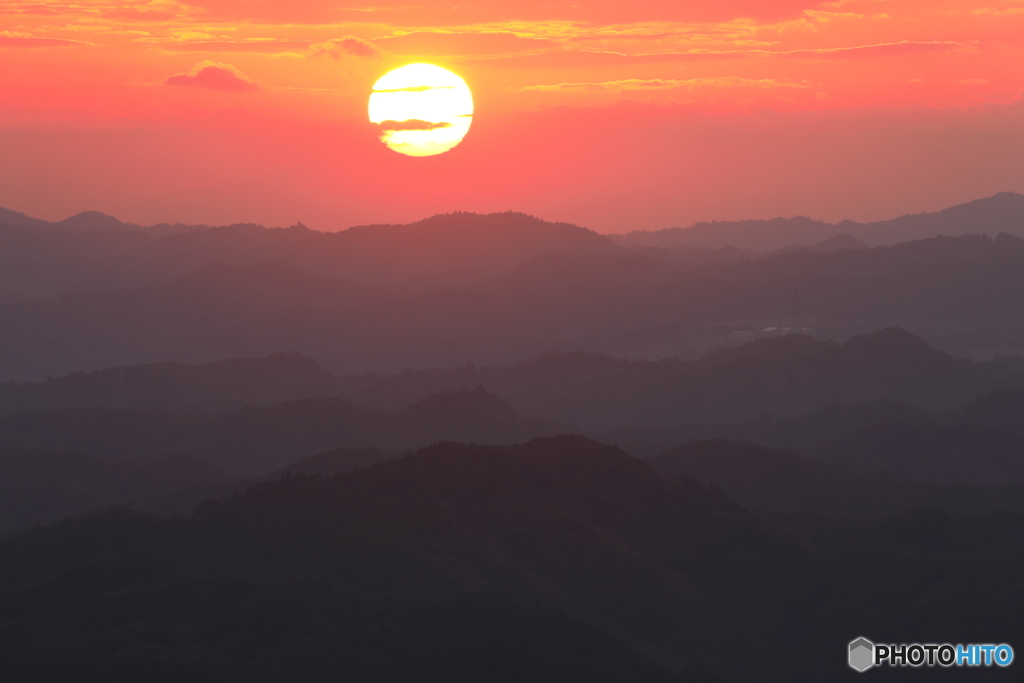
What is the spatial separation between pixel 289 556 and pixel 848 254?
13828 cm

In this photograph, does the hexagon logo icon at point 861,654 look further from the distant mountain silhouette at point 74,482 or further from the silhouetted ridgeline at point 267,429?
the silhouetted ridgeline at point 267,429

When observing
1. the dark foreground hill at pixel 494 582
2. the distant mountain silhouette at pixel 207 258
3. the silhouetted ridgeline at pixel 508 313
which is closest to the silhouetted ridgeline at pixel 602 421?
the dark foreground hill at pixel 494 582

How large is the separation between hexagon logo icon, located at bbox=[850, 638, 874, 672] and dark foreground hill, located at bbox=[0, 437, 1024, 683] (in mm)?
397

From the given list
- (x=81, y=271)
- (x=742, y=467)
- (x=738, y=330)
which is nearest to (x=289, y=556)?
(x=742, y=467)

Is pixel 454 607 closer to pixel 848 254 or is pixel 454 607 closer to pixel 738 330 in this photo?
pixel 738 330

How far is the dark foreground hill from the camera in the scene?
2439cm

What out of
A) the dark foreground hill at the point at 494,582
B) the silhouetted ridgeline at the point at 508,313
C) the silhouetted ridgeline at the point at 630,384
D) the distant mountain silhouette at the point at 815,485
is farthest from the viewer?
the silhouetted ridgeline at the point at 508,313

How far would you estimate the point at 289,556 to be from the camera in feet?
108

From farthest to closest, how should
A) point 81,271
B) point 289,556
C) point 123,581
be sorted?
point 81,271
point 289,556
point 123,581

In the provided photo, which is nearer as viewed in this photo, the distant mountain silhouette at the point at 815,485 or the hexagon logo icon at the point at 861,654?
the hexagon logo icon at the point at 861,654

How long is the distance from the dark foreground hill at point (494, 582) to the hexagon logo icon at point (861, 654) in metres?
0.40

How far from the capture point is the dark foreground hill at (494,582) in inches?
960

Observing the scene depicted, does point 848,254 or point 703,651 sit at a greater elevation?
point 848,254

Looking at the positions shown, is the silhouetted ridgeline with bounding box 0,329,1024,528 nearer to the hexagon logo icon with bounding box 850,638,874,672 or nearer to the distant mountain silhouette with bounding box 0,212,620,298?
the hexagon logo icon with bounding box 850,638,874,672
